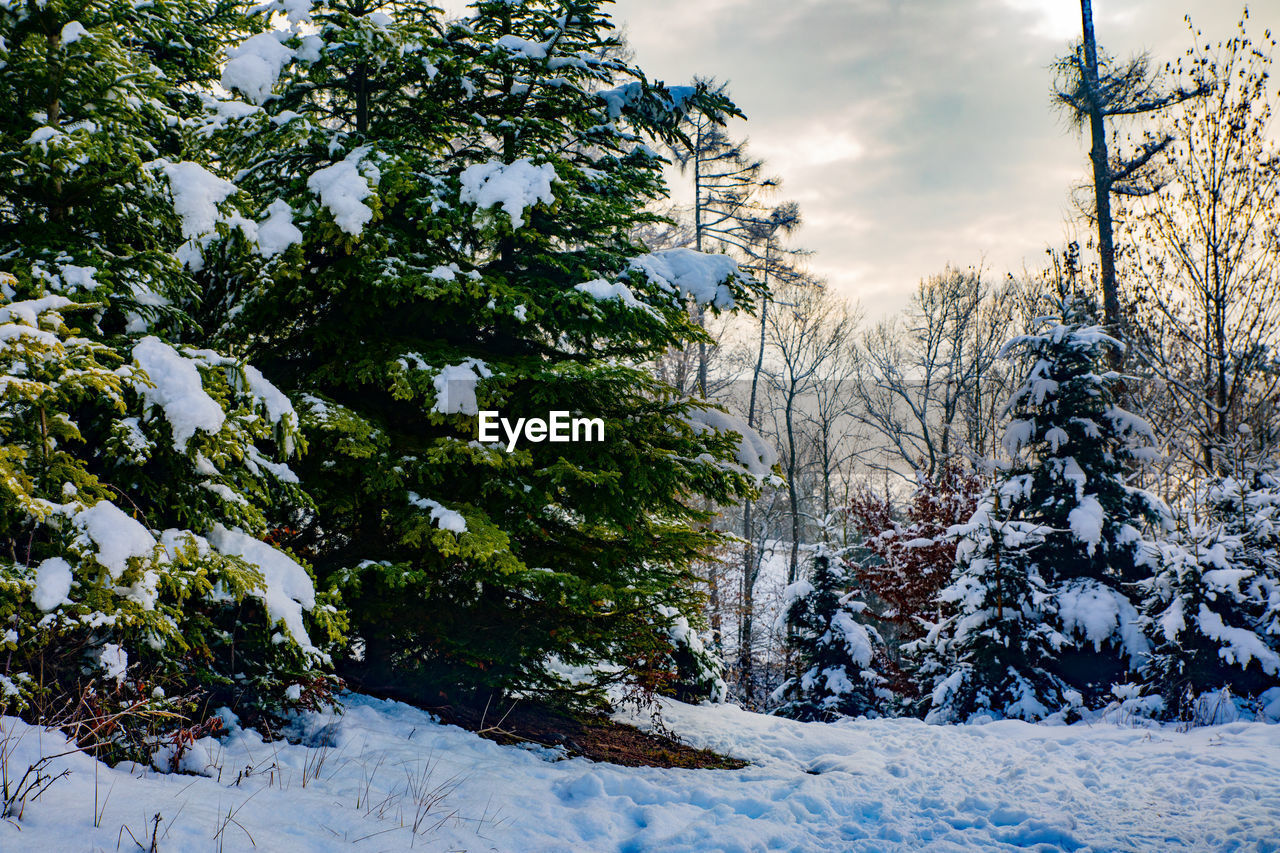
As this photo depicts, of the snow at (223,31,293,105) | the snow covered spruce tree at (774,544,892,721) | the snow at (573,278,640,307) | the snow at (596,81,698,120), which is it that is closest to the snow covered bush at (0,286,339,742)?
the snow at (223,31,293,105)

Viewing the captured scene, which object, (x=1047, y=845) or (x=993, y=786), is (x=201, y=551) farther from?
(x=993, y=786)

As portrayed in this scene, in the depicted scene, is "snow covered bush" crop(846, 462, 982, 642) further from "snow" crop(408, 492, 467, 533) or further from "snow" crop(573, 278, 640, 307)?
"snow" crop(408, 492, 467, 533)

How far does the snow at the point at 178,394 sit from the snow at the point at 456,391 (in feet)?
6.21

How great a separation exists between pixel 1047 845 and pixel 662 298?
196 inches

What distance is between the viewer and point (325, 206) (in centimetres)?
521

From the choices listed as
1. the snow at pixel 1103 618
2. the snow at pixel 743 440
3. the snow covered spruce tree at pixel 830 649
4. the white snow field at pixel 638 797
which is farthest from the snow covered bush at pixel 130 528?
the snow covered spruce tree at pixel 830 649

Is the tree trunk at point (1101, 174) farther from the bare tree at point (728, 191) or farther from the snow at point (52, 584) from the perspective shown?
the snow at point (52, 584)

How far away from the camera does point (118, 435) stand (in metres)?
3.61

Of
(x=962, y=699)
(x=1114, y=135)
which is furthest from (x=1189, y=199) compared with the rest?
(x=962, y=699)

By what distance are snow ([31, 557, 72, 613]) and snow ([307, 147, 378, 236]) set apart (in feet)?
9.90

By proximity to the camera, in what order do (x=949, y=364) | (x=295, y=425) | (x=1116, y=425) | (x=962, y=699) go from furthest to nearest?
(x=949, y=364), (x=1116, y=425), (x=962, y=699), (x=295, y=425)

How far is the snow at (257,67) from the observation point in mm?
5129

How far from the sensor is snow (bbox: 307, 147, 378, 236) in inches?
201

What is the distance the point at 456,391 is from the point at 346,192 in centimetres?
179
